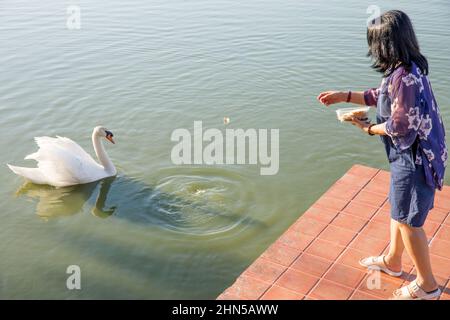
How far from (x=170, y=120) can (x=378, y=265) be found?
496 cm

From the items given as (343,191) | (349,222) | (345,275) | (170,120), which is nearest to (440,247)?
(349,222)

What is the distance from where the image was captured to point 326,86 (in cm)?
993

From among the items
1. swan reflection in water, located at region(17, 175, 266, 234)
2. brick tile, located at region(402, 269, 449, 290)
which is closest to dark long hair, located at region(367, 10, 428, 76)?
brick tile, located at region(402, 269, 449, 290)

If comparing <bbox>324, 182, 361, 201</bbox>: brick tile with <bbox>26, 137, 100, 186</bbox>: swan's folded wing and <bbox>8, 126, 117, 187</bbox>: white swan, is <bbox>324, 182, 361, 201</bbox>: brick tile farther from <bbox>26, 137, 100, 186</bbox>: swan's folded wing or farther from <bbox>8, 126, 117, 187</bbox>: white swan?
<bbox>26, 137, 100, 186</bbox>: swan's folded wing

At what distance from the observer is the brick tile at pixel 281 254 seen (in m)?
5.00

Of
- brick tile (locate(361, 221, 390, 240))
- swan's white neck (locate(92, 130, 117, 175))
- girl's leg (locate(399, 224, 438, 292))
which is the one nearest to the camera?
girl's leg (locate(399, 224, 438, 292))

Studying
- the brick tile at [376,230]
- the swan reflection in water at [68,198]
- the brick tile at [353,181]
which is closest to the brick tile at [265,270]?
the brick tile at [376,230]

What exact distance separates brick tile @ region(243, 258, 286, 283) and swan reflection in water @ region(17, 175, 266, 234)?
1.11m

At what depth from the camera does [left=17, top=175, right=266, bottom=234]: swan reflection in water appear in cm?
617

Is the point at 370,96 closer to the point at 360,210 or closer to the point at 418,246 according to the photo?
the point at 418,246

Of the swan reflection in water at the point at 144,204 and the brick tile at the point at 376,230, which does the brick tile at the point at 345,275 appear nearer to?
the brick tile at the point at 376,230

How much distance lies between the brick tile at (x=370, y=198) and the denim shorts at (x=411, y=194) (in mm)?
1812
